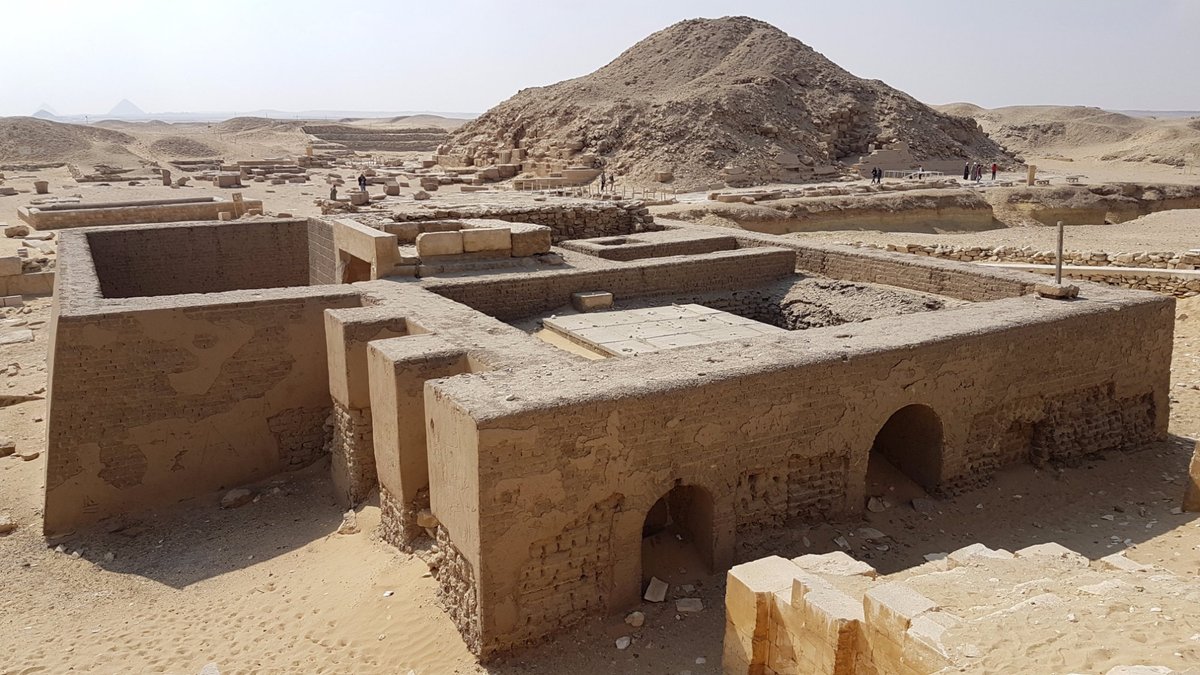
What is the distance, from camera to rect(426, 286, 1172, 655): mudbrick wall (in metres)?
5.88

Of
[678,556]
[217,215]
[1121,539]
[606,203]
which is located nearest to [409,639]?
[678,556]

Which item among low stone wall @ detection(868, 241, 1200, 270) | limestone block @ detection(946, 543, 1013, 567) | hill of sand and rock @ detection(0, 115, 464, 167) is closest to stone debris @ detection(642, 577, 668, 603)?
limestone block @ detection(946, 543, 1013, 567)

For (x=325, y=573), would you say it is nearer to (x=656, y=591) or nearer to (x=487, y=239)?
(x=656, y=591)

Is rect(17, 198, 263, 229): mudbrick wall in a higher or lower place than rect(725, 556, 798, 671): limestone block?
higher

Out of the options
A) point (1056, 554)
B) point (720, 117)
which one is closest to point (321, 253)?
point (1056, 554)

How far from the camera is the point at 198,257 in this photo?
43.8 ft

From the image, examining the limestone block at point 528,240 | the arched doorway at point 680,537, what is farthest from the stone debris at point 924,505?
the limestone block at point 528,240

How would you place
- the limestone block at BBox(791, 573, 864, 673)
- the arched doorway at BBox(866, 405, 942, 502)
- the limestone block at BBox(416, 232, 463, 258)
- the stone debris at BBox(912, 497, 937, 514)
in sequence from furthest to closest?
the limestone block at BBox(416, 232, 463, 258)
the arched doorway at BBox(866, 405, 942, 502)
the stone debris at BBox(912, 497, 937, 514)
the limestone block at BBox(791, 573, 864, 673)

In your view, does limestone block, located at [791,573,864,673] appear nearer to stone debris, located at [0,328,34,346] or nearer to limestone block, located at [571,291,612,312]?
limestone block, located at [571,291,612,312]

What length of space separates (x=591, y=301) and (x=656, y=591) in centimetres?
485

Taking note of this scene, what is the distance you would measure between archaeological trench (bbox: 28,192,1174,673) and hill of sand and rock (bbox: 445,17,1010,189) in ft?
77.1

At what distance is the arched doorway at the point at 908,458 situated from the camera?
808 cm

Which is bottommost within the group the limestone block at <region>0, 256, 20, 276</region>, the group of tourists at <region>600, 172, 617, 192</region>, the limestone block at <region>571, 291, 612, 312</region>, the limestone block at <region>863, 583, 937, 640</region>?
the limestone block at <region>863, 583, 937, 640</region>

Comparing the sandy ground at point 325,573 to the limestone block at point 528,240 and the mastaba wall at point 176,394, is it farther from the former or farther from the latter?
the limestone block at point 528,240
